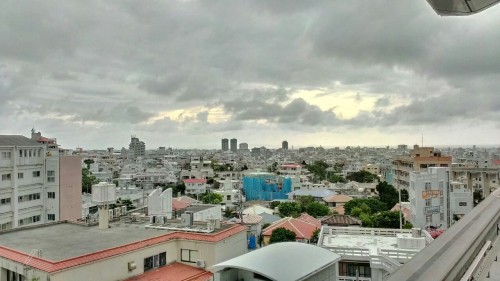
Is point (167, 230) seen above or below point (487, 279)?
below

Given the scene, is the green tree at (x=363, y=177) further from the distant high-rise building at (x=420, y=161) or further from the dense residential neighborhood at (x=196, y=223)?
the distant high-rise building at (x=420, y=161)

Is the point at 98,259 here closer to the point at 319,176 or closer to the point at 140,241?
the point at 140,241

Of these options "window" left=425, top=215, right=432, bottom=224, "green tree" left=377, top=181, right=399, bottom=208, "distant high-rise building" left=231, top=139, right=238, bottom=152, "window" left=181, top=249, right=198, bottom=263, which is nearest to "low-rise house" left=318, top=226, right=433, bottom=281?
"window" left=181, top=249, right=198, bottom=263

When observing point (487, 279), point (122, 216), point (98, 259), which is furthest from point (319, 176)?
point (487, 279)

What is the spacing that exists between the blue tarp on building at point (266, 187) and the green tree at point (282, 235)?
14.0 m

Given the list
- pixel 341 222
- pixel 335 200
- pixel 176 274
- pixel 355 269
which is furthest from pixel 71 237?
pixel 335 200

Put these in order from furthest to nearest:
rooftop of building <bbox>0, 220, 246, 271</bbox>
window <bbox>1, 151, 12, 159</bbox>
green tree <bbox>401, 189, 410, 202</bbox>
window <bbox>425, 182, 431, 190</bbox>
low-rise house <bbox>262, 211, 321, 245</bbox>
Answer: green tree <bbox>401, 189, 410, 202</bbox>, window <bbox>425, 182, 431, 190</bbox>, window <bbox>1, 151, 12, 159</bbox>, low-rise house <bbox>262, 211, 321, 245</bbox>, rooftop of building <bbox>0, 220, 246, 271</bbox>

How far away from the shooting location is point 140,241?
14.5ft

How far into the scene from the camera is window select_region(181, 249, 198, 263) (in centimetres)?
478

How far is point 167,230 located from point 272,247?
4317 mm

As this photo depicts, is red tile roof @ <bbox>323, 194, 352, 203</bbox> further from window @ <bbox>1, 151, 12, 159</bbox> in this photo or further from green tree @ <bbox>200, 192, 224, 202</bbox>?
window @ <bbox>1, 151, 12, 159</bbox>

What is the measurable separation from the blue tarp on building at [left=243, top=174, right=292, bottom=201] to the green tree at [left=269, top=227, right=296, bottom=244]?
14026 mm

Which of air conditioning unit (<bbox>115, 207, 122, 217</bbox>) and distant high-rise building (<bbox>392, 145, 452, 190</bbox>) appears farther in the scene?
distant high-rise building (<bbox>392, 145, 452, 190</bbox>)

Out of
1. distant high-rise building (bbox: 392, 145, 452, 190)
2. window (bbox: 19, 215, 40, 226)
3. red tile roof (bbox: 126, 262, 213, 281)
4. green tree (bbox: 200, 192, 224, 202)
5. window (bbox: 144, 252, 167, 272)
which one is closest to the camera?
red tile roof (bbox: 126, 262, 213, 281)
